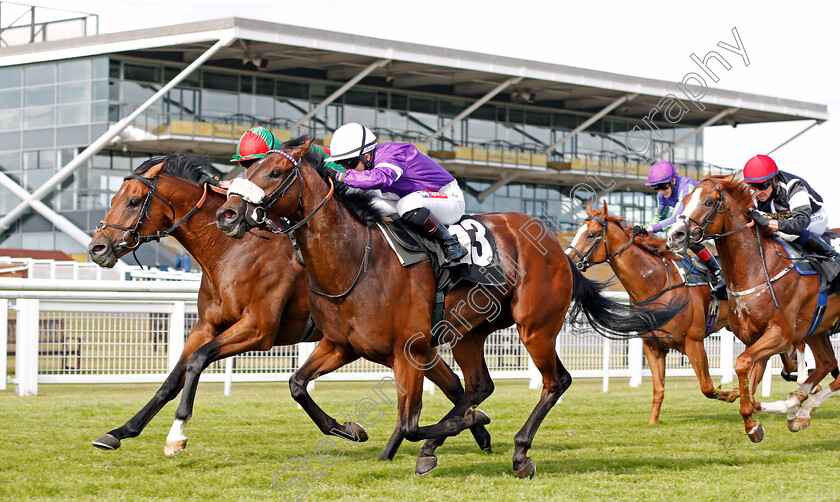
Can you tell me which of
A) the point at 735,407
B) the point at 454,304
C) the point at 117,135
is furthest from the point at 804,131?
the point at 454,304

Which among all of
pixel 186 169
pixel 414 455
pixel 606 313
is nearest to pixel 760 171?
pixel 606 313

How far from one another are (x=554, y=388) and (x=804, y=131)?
31509 mm

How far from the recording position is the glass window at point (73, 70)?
2366 centimetres

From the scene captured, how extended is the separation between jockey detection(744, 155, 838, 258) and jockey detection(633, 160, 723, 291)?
773mm

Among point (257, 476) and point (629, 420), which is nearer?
point (257, 476)

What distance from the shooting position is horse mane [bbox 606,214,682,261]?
7.37 metres

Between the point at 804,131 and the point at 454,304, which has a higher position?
the point at 804,131

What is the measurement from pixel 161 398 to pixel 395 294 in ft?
4.80

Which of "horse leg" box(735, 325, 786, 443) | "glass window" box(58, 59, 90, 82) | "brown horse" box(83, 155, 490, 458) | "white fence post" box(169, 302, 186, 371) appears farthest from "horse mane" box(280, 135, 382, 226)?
"glass window" box(58, 59, 90, 82)

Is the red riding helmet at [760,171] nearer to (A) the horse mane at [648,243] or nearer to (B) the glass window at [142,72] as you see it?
(A) the horse mane at [648,243]

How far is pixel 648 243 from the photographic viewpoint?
7492mm

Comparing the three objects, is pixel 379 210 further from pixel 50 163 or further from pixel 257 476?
pixel 50 163

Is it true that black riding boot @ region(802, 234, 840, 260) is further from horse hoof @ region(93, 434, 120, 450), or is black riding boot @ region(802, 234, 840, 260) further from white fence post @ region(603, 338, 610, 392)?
horse hoof @ region(93, 434, 120, 450)

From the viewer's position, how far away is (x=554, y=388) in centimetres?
504
